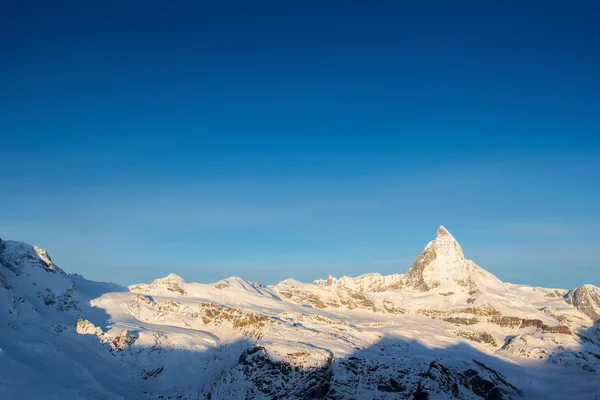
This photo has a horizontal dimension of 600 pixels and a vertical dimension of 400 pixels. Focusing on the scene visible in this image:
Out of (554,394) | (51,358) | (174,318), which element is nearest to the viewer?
(51,358)

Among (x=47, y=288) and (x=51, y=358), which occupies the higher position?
(x=47, y=288)

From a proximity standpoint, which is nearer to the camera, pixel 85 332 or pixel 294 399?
pixel 294 399

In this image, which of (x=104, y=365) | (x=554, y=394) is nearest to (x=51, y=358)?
(x=104, y=365)

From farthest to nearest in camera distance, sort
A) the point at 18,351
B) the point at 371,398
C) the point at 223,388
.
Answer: the point at 223,388
the point at 371,398
the point at 18,351

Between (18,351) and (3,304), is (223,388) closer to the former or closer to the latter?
(18,351)

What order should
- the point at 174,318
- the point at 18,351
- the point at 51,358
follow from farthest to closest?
the point at 174,318 < the point at 51,358 < the point at 18,351

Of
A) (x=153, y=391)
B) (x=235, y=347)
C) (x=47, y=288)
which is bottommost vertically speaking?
(x=153, y=391)

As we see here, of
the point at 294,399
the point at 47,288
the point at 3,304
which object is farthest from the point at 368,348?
the point at 47,288

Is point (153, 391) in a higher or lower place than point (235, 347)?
lower

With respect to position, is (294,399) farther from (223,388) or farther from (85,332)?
(85,332)
